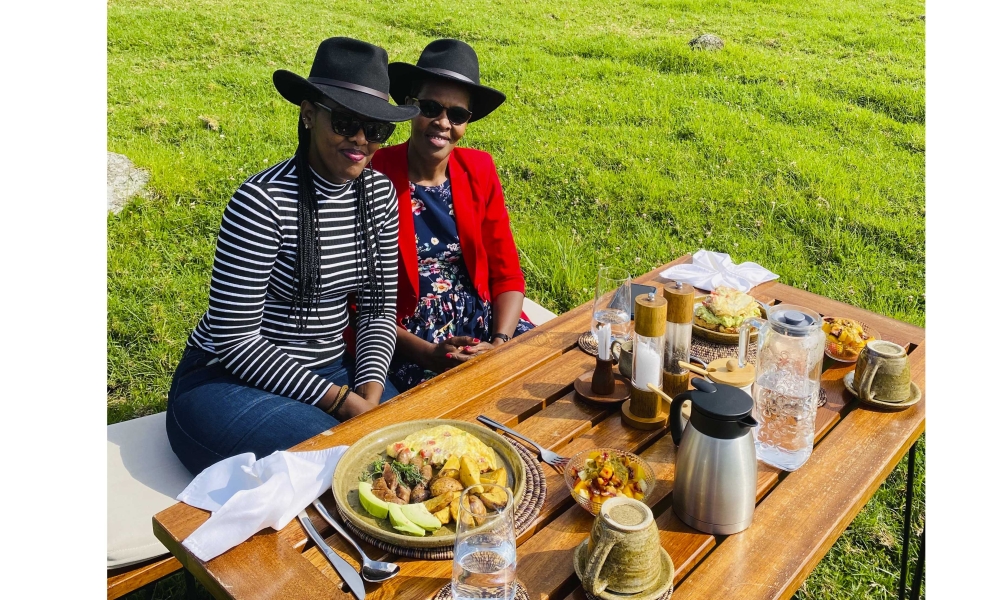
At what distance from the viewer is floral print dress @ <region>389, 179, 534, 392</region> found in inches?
148

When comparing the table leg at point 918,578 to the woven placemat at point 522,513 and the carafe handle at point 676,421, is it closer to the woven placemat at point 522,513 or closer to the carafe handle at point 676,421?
the carafe handle at point 676,421

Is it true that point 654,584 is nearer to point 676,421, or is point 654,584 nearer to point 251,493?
point 676,421

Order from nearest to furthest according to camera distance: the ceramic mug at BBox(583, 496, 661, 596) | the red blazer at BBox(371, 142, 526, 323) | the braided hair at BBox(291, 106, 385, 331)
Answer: the ceramic mug at BBox(583, 496, 661, 596) → the braided hair at BBox(291, 106, 385, 331) → the red blazer at BBox(371, 142, 526, 323)

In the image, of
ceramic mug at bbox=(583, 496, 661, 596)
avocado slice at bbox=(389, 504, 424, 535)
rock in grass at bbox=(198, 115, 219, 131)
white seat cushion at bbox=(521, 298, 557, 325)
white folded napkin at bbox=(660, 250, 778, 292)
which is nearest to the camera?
ceramic mug at bbox=(583, 496, 661, 596)

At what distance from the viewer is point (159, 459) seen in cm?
285

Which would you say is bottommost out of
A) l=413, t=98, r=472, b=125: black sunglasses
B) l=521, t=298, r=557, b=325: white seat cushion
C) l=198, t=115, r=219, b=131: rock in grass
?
l=521, t=298, r=557, b=325: white seat cushion

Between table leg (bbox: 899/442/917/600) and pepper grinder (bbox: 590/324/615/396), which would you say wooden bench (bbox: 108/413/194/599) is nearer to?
pepper grinder (bbox: 590/324/615/396)

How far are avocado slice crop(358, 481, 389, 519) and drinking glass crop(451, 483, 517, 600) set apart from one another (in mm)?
337

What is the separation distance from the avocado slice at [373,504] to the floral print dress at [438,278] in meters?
1.59

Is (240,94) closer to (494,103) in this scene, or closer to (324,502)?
(494,103)

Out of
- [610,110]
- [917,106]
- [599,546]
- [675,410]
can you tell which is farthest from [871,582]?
[917,106]

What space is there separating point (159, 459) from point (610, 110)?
7.33 metres

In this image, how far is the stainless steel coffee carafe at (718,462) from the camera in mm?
1968

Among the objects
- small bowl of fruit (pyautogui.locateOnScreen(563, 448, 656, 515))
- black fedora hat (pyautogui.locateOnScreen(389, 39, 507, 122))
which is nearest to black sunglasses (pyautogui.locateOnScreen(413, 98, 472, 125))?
black fedora hat (pyautogui.locateOnScreen(389, 39, 507, 122))
